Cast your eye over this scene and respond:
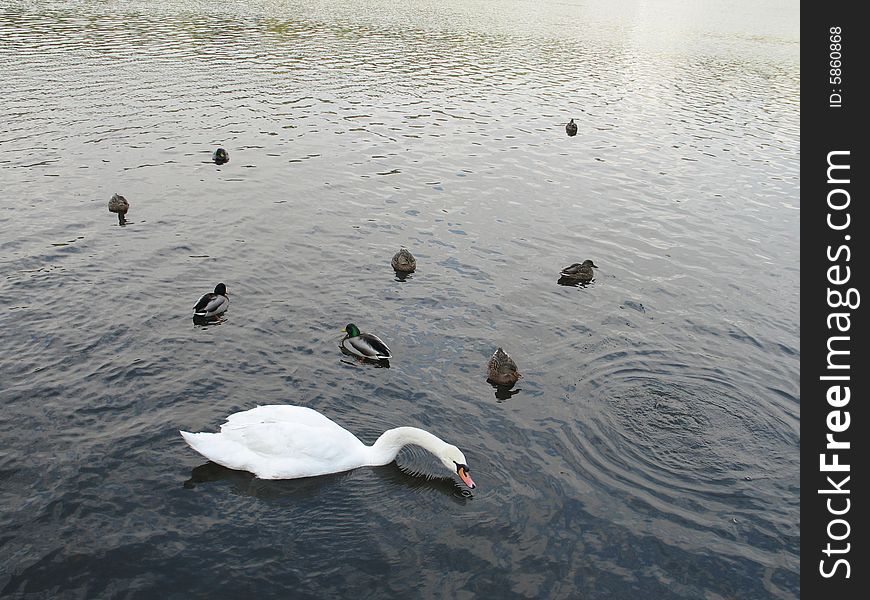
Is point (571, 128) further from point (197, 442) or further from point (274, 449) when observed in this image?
point (197, 442)

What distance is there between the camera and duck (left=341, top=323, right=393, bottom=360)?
1691 centimetres

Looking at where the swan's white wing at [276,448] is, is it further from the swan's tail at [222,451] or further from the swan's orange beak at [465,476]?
the swan's orange beak at [465,476]

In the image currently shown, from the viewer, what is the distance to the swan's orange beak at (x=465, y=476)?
1300 cm

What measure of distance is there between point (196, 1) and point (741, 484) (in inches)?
2755

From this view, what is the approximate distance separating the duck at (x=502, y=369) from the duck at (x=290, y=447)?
3.02 m

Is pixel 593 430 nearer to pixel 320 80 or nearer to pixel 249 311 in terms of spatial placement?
pixel 249 311

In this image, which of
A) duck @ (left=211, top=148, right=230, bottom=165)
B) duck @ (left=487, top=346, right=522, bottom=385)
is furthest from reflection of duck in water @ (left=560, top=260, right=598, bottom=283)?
duck @ (left=211, top=148, right=230, bottom=165)

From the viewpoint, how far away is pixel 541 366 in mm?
17312

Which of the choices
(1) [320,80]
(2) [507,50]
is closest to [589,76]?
(2) [507,50]

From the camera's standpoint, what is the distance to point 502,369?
16.2 meters

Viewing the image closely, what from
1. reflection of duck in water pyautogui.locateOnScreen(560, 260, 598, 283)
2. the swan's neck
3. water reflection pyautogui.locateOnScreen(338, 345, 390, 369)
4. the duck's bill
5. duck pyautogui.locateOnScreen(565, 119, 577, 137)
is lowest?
the duck's bill

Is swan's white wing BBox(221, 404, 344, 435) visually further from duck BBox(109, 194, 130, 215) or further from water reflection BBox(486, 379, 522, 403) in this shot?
duck BBox(109, 194, 130, 215)

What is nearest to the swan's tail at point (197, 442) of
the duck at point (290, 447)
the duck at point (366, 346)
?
the duck at point (290, 447)

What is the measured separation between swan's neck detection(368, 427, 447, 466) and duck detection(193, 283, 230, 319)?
21.0 ft
